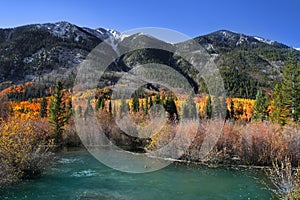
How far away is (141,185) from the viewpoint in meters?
18.0

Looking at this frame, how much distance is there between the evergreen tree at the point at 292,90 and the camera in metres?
43.7

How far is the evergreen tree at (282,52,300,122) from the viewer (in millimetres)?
43656

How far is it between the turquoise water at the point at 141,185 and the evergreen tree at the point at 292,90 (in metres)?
25.5

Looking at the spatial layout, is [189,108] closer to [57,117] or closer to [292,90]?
[292,90]

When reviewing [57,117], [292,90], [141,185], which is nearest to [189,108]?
[292,90]

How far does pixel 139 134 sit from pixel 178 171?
16267mm

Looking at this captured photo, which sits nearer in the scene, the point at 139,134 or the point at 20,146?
the point at 20,146

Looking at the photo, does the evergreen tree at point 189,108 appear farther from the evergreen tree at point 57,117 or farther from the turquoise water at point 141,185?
the turquoise water at point 141,185

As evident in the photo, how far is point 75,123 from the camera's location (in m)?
44.1

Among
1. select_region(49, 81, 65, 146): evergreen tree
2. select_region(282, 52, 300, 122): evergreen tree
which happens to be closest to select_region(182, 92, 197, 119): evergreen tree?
select_region(282, 52, 300, 122): evergreen tree

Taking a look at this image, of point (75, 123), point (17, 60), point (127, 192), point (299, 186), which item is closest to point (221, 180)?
point (127, 192)

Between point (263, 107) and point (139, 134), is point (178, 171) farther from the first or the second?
point (263, 107)

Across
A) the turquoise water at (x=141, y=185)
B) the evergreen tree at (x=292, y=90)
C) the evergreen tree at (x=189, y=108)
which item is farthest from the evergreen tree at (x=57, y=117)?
the evergreen tree at (x=292, y=90)

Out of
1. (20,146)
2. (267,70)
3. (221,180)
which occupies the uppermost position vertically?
(267,70)
